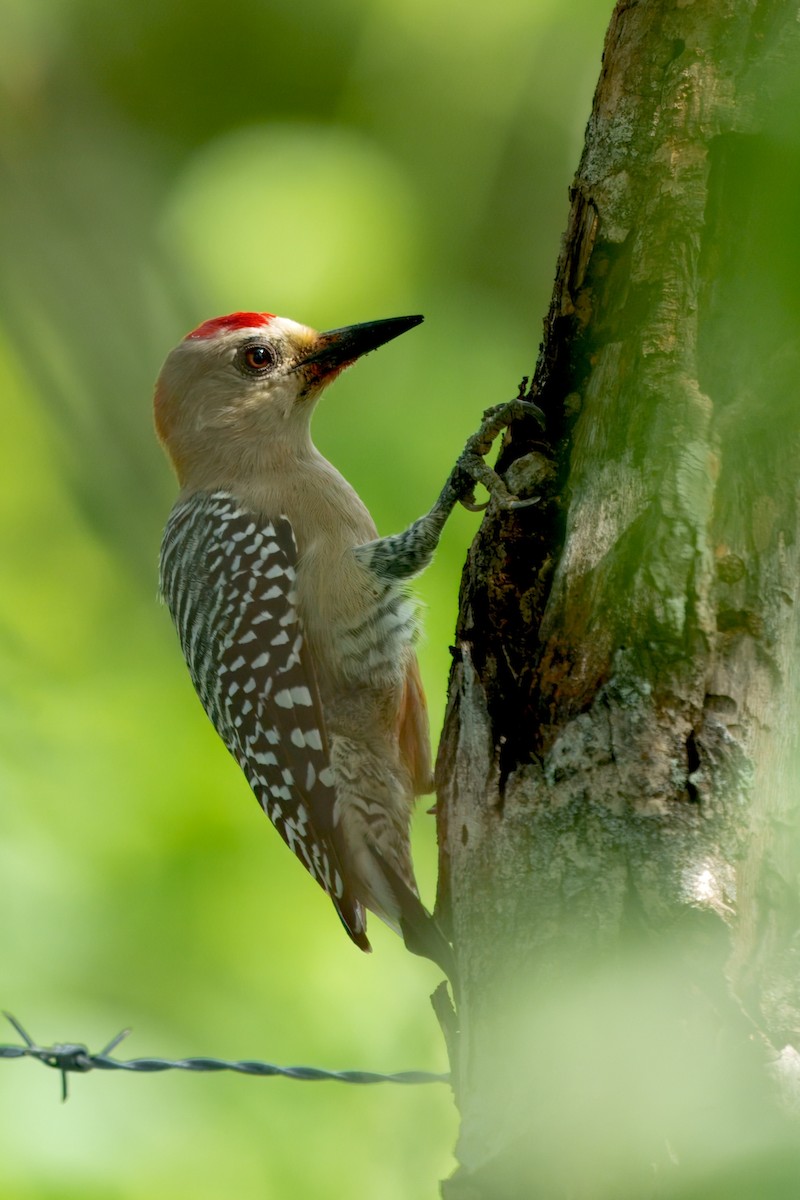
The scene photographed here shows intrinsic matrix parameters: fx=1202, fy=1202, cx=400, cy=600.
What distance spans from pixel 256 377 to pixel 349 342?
43 centimetres

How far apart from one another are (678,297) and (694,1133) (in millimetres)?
1728

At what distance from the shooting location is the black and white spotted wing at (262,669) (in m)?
3.89

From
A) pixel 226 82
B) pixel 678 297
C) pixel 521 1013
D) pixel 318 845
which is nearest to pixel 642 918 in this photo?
pixel 521 1013

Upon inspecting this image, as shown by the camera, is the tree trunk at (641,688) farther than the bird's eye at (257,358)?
No

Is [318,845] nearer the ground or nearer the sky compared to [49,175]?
nearer the ground

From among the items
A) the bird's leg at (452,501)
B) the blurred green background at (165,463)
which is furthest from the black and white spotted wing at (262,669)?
the blurred green background at (165,463)

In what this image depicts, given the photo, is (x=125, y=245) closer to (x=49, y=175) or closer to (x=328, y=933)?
(x=49, y=175)

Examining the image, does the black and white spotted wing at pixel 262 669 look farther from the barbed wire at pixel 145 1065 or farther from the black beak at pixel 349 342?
the barbed wire at pixel 145 1065

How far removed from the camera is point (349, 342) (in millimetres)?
4734

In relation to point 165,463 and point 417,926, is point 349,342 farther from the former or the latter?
point 417,926

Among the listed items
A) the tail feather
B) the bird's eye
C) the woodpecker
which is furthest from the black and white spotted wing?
→ the bird's eye

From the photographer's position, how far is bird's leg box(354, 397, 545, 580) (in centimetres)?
296

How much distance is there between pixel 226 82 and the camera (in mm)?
6398

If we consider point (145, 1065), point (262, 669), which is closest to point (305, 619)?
point (262, 669)
